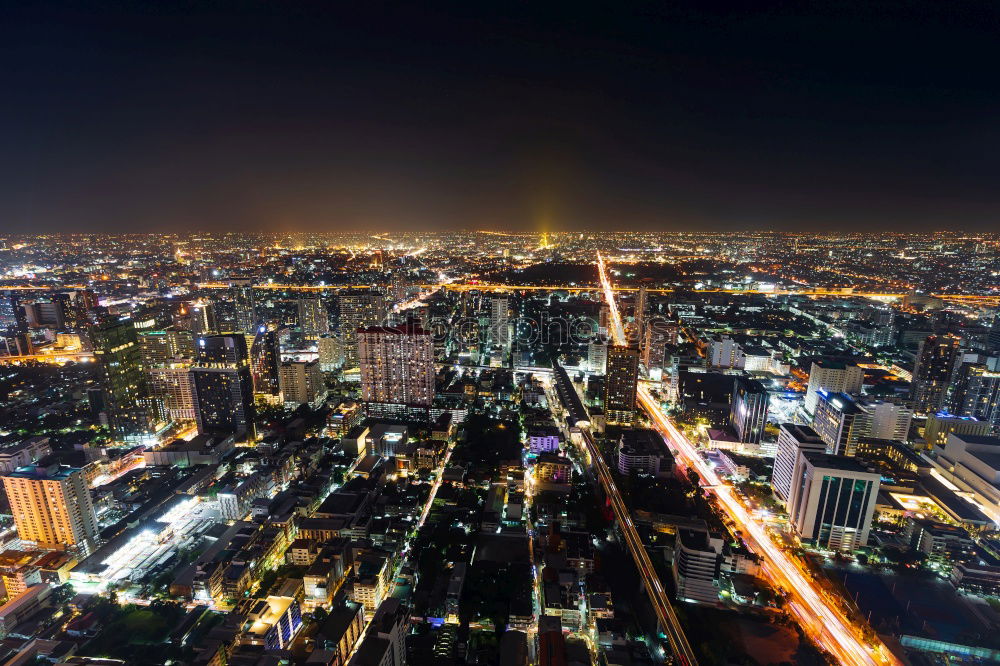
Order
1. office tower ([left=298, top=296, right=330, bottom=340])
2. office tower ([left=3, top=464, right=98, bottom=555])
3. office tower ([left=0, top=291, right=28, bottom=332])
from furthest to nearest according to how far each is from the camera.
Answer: office tower ([left=298, top=296, right=330, bottom=340]) < office tower ([left=0, top=291, right=28, bottom=332]) < office tower ([left=3, top=464, right=98, bottom=555])

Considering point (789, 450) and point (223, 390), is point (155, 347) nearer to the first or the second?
point (223, 390)

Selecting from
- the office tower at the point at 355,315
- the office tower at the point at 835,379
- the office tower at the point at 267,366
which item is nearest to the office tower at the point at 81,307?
the office tower at the point at 267,366

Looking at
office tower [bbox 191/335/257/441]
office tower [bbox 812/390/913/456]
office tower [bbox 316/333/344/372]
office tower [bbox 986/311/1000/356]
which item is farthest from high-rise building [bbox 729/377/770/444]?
office tower [bbox 316/333/344/372]

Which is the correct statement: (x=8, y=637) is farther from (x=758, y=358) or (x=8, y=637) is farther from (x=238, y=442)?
(x=758, y=358)

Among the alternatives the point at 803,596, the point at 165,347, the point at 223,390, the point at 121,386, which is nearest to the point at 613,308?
the point at 803,596

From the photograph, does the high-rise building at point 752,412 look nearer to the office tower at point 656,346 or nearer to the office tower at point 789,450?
the office tower at point 789,450

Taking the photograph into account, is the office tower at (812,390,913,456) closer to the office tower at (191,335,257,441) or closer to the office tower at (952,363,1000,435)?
the office tower at (952,363,1000,435)

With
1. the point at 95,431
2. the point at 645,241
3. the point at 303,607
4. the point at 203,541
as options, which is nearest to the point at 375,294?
the point at 95,431
